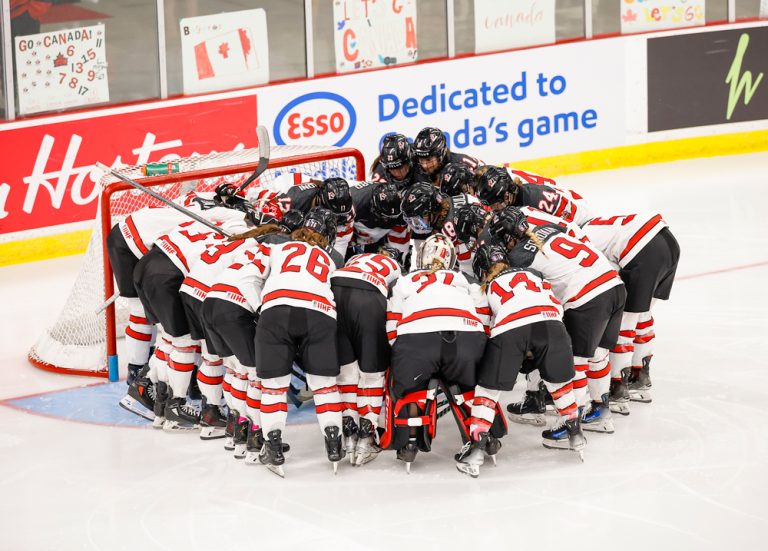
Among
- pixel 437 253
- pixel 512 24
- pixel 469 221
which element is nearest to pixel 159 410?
pixel 437 253

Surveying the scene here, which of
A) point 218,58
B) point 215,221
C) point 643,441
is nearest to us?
point 643,441

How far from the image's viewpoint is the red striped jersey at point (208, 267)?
543cm

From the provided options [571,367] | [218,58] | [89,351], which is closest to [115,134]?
[218,58]

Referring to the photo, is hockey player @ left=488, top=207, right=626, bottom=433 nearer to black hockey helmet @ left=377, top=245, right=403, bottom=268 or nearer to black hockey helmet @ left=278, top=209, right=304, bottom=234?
black hockey helmet @ left=377, top=245, right=403, bottom=268

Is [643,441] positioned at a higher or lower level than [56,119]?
lower

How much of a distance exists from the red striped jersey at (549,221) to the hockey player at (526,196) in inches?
12.3

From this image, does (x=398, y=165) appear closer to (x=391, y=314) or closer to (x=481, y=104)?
(x=391, y=314)

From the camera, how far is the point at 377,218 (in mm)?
6145

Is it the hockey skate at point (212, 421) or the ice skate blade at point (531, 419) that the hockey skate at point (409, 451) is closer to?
the ice skate blade at point (531, 419)

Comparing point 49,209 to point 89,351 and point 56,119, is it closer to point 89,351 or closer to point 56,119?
point 56,119

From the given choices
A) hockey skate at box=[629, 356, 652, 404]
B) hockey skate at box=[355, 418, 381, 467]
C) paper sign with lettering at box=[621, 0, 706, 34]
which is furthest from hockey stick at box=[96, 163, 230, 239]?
paper sign with lettering at box=[621, 0, 706, 34]

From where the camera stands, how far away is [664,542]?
4.39 m

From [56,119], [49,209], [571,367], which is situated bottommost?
[571,367]

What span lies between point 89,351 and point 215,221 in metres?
1.01
